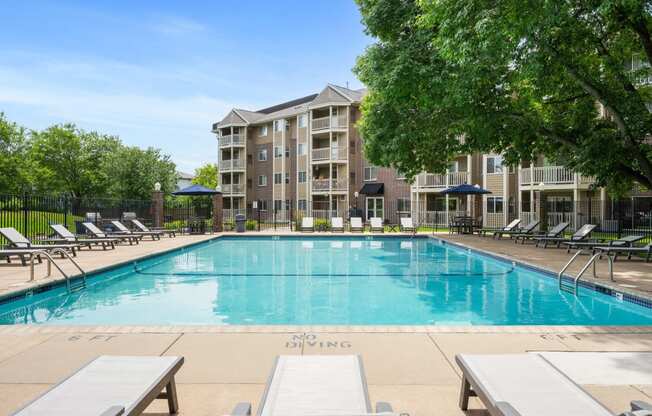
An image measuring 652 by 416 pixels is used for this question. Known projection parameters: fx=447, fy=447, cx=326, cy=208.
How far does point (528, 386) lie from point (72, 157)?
5336 centimetres

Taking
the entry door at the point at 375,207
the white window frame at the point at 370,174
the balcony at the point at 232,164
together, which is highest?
the balcony at the point at 232,164

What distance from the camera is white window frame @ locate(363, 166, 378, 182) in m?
36.9

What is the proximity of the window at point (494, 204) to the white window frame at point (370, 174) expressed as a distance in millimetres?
9413

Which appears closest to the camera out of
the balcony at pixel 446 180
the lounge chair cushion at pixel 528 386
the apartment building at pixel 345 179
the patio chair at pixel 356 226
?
the lounge chair cushion at pixel 528 386

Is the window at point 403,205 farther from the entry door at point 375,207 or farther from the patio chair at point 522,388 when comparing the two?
the patio chair at point 522,388

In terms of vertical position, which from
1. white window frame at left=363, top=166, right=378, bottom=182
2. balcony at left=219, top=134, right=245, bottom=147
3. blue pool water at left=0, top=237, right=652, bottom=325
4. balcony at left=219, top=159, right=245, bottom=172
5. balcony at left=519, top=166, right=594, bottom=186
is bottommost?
blue pool water at left=0, top=237, right=652, bottom=325

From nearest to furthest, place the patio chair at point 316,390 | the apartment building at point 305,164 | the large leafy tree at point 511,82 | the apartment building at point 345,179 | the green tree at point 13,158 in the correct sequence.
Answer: the patio chair at point 316,390 < the large leafy tree at point 511,82 < the apartment building at point 345,179 < the apartment building at point 305,164 < the green tree at point 13,158

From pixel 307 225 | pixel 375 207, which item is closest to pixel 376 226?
pixel 307 225

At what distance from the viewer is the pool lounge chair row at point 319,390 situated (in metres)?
2.31

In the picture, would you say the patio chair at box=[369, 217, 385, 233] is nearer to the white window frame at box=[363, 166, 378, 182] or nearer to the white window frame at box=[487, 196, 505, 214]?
the white window frame at box=[487, 196, 505, 214]

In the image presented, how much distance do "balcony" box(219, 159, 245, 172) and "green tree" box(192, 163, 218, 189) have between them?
16656 millimetres

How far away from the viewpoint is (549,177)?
91.1ft

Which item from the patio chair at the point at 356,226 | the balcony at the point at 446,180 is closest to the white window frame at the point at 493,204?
the balcony at the point at 446,180

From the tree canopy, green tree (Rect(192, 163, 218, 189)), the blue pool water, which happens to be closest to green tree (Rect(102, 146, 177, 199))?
the tree canopy
